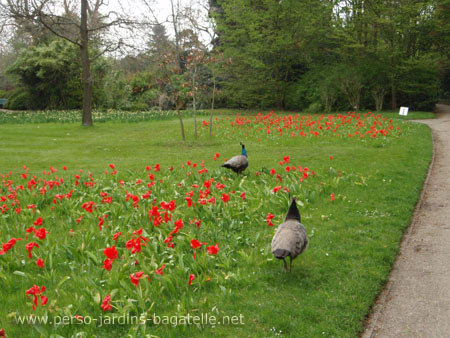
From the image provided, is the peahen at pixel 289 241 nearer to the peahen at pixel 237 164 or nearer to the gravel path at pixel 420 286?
the gravel path at pixel 420 286

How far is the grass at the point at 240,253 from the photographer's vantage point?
3.67 metres

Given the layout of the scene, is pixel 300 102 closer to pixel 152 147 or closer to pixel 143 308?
pixel 152 147

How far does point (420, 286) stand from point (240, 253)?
6.86 feet

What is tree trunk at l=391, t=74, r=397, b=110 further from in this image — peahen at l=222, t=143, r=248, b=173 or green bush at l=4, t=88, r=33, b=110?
green bush at l=4, t=88, r=33, b=110

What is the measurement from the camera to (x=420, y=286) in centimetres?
429

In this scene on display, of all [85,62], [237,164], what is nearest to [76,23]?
[85,62]

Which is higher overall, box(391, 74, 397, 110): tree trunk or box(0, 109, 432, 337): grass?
box(391, 74, 397, 110): tree trunk

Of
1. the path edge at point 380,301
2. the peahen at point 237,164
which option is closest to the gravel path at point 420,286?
the path edge at point 380,301

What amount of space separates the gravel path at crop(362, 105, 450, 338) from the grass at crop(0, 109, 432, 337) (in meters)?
0.14

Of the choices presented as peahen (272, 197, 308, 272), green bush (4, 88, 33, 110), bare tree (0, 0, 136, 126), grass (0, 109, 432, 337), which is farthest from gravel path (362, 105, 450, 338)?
green bush (4, 88, 33, 110)

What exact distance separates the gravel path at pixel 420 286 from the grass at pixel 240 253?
0.14 meters

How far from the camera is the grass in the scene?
3.67 metres

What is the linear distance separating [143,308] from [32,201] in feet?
15.2

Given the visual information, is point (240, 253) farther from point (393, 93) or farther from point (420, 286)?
point (393, 93)
